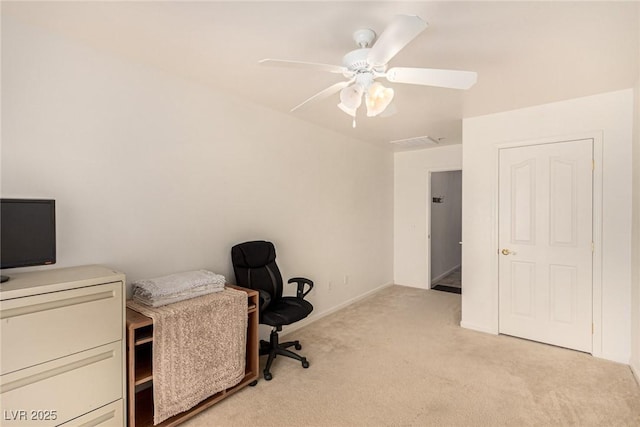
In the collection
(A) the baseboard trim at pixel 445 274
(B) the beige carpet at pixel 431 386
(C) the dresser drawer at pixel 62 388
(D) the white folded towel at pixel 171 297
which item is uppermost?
(D) the white folded towel at pixel 171 297

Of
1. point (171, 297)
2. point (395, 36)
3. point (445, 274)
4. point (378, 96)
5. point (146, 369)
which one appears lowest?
point (445, 274)

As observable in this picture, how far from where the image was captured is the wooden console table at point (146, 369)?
6.00ft

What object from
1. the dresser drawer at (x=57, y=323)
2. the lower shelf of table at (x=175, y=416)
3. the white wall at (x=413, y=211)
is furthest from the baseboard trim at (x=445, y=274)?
the dresser drawer at (x=57, y=323)

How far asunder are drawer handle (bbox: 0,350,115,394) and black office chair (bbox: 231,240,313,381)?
113 cm

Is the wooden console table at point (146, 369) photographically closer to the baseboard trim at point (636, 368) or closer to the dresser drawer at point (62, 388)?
the dresser drawer at point (62, 388)

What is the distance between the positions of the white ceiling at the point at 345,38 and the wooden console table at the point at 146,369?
1758 mm

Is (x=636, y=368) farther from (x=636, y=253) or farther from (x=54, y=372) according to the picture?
(x=54, y=372)

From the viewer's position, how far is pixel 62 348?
156cm

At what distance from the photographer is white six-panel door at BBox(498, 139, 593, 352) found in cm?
299

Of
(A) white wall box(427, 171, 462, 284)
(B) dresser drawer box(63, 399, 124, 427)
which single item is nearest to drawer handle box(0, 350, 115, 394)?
(B) dresser drawer box(63, 399, 124, 427)

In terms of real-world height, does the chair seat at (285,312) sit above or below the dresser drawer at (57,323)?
below

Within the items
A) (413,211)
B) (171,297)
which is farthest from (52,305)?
(413,211)

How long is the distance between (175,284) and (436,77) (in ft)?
6.91

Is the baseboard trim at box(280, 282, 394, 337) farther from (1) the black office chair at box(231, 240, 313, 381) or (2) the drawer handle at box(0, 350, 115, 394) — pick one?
(2) the drawer handle at box(0, 350, 115, 394)
